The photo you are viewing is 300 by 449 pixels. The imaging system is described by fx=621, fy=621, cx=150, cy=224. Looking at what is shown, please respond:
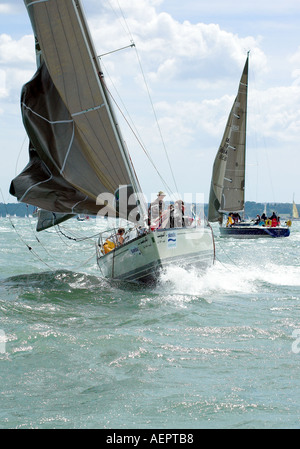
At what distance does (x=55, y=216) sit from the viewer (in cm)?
1413

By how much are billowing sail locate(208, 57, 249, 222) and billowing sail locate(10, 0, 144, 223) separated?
1004 inches

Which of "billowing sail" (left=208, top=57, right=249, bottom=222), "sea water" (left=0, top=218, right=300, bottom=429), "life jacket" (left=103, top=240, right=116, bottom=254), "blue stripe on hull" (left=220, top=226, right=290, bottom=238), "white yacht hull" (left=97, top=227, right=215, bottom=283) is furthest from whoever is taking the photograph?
"billowing sail" (left=208, top=57, right=249, bottom=222)

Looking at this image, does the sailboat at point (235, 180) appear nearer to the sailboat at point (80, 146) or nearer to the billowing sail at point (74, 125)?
the sailboat at point (80, 146)

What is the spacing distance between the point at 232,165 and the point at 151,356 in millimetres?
31750

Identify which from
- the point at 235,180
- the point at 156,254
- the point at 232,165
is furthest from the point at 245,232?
the point at 156,254

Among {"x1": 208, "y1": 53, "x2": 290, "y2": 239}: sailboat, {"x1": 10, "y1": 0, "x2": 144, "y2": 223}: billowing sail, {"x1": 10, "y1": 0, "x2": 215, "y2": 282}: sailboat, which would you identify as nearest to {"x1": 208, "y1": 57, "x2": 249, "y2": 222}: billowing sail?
{"x1": 208, "y1": 53, "x2": 290, "y2": 239}: sailboat

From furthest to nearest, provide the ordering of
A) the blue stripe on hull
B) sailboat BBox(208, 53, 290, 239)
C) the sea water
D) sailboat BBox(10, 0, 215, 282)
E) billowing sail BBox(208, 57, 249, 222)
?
billowing sail BBox(208, 57, 249, 222), sailboat BBox(208, 53, 290, 239), the blue stripe on hull, sailboat BBox(10, 0, 215, 282), the sea water

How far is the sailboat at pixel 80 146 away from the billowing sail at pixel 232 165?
2524cm

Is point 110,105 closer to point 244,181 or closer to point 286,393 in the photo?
point 286,393

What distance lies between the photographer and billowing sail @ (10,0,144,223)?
40.6ft

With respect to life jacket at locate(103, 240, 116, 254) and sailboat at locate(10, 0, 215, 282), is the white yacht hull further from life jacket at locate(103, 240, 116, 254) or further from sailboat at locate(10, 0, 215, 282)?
life jacket at locate(103, 240, 116, 254)

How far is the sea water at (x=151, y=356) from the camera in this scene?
5.61 meters

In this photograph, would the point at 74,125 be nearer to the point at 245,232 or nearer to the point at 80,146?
the point at 80,146

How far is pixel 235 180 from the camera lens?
38562 mm
